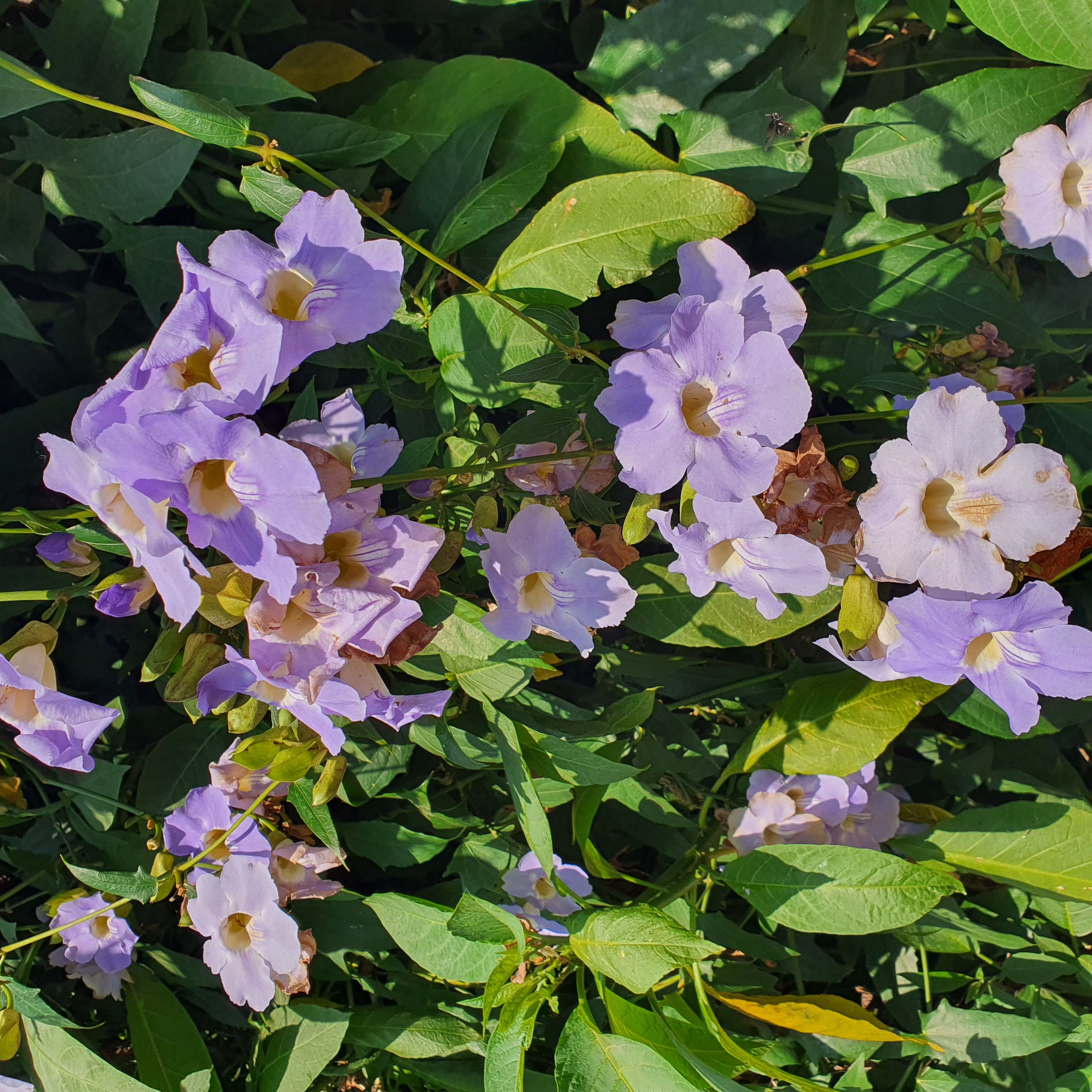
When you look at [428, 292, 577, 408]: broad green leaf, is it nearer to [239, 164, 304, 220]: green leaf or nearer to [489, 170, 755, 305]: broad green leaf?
[489, 170, 755, 305]: broad green leaf

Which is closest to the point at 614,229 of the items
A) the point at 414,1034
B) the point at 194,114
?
the point at 194,114

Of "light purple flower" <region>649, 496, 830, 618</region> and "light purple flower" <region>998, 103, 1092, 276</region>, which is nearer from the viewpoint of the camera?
"light purple flower" <region>649, 496, 830, 618</region>

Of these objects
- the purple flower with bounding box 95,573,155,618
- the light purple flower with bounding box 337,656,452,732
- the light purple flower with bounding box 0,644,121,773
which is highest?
the purple flower with bounding box 95,573,155,618

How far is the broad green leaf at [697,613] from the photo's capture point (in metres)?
0.96

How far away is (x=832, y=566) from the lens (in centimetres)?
78

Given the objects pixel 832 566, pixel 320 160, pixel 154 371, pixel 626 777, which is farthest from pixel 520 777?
pixel 320 160

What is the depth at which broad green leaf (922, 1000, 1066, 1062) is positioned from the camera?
1.07m

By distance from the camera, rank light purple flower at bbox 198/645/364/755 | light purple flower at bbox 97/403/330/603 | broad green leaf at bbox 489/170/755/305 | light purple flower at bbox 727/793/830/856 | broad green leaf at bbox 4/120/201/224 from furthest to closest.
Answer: light purple flower at bbox 727/793/830/856 → broad green leaf at bbox 4/120/201/224 → broad green leaf at bbox 489/170/755/305 → light purple flower at bbox 198/645/364/755 → light purple flower at bbox 97/403/330/603

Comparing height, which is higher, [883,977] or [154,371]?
[154,371]

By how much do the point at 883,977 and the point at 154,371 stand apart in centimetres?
126

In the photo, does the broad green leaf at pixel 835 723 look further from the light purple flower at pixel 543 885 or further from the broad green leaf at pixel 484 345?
Answer: the broad green leaf at pixel 484 345

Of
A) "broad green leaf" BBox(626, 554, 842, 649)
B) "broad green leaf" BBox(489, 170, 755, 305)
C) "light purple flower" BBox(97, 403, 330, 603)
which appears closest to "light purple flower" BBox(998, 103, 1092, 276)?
"broad green leaf" BBox(489, 170, 755, 305)

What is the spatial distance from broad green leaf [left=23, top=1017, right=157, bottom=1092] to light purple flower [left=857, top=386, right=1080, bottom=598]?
104 centimetres

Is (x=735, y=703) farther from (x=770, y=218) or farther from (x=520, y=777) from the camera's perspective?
(x=770, y=218)
